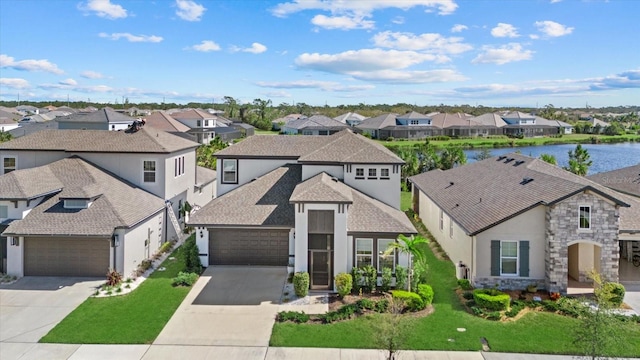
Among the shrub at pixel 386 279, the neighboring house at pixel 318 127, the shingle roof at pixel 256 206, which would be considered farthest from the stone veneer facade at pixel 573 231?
the neighboring house at pixel 318 127

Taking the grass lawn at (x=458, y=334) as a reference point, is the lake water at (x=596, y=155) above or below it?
above

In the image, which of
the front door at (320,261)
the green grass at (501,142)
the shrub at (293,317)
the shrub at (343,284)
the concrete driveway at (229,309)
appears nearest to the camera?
the concrete driveway at (229,309)

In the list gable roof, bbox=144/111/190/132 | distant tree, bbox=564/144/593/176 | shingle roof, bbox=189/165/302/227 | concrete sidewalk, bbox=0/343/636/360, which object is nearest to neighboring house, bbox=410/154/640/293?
concrete sidewalk, bbox=0/343/636/360

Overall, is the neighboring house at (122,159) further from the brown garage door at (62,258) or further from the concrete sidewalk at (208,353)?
the concrete sidewalk at (208,353)

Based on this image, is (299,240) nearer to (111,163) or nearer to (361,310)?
(361,310)

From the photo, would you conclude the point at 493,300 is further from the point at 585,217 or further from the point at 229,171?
the point at 229,171

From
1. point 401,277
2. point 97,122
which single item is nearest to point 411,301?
point 401,277
